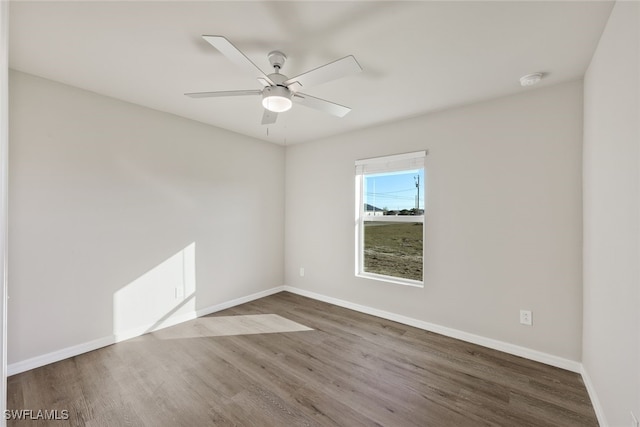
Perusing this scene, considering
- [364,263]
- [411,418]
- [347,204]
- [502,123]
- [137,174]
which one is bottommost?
[411,418]

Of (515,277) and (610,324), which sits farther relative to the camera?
(515,277)

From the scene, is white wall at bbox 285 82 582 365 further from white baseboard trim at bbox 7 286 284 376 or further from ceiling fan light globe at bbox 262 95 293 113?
white baseboard trim at bbox 7 286 284 376

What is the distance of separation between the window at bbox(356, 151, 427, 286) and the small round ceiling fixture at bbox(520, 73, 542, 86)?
1032 millimetres

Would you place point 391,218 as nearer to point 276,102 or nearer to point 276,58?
point 276,102

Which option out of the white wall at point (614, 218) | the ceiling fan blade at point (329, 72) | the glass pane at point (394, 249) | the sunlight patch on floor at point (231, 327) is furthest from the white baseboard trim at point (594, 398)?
the ceiling fan blade at point (329, 72)

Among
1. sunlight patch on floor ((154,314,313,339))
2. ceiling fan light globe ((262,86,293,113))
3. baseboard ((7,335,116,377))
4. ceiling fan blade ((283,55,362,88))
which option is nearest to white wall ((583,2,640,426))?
ceiling fan blade ((283,55,362,88))

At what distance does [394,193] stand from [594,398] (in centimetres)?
242

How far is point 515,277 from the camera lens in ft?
8.21

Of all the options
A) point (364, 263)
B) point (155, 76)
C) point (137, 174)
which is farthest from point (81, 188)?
point (364, 263)

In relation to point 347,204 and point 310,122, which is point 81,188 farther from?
point 347,204

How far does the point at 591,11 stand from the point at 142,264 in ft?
13.2

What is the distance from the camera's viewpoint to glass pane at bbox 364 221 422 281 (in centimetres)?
333

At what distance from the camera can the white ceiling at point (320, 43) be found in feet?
5.01

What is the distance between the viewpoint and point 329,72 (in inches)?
66.0
